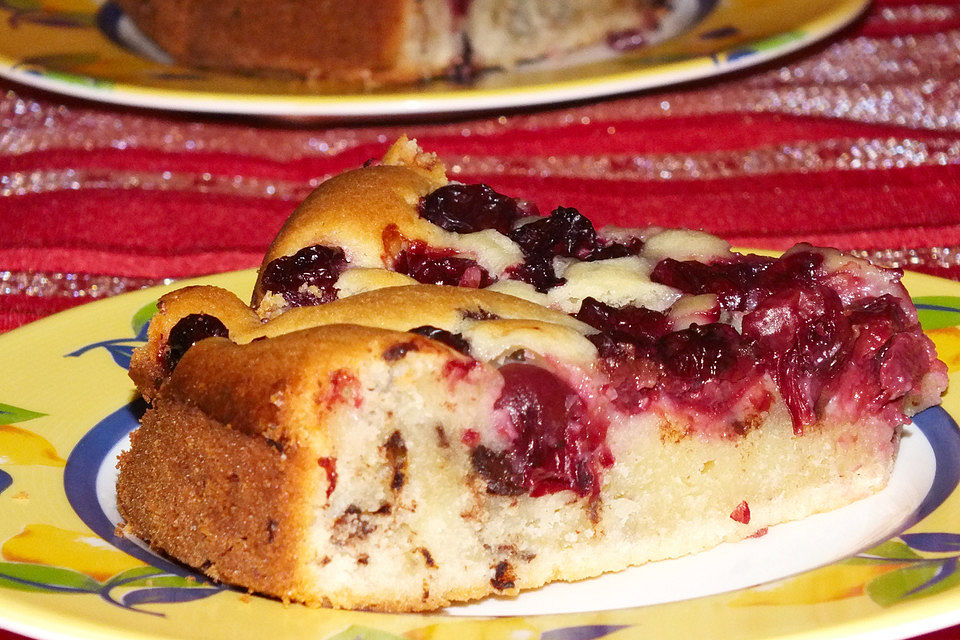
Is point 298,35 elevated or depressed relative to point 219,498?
elevated

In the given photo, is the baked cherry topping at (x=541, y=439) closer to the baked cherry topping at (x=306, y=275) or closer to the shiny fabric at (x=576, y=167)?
the baked cherry topping at (x=306, y=275)

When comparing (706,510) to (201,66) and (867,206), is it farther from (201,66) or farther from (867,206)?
(201,66)

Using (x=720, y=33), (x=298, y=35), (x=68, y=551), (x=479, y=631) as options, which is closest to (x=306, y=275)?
(x=68, y=551)

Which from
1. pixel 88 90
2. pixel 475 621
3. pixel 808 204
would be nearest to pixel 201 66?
pixel 88 90

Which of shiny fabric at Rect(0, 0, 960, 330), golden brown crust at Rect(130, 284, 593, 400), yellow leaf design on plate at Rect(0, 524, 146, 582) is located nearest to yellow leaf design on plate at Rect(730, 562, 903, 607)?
golden brown crust at Rect(130, 284, 593, 400)

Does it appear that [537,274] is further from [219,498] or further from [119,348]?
[119,348]

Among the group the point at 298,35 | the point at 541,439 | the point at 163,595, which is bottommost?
the point at 163,595
